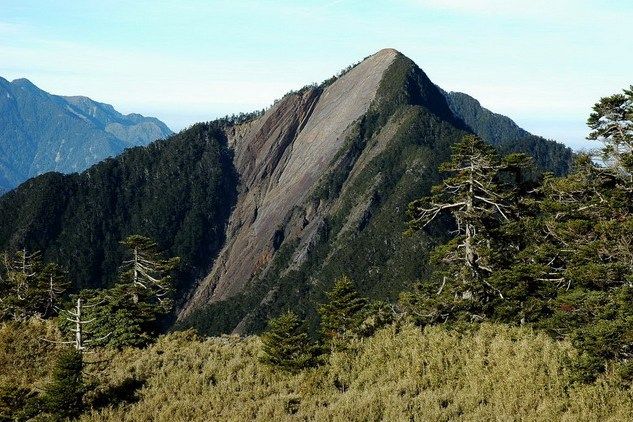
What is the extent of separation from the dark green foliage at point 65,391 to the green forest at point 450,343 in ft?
0.15

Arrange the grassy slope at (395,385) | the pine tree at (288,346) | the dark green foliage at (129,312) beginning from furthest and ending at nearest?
the dark green foliage at (129,312) < the pine tree at (288,346) < the grassy slope at (395,385)

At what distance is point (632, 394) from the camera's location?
12.6 meters

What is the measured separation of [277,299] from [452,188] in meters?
130

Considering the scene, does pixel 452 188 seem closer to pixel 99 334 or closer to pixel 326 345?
→ pixel 326 345

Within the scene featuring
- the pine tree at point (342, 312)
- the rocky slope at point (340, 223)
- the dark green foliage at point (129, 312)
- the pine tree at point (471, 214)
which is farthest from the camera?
the rocky slope at point (340, 223)

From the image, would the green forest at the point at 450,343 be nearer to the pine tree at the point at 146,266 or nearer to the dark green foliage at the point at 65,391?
the dark green foliage at the point at 65,391

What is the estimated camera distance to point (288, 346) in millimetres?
17109

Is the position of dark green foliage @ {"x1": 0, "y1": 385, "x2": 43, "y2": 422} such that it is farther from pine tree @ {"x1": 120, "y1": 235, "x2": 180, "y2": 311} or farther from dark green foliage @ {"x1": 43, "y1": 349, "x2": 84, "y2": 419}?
pine tree @ {"x1": 120, "y1": 235, "x2": 180, "y2": 311}

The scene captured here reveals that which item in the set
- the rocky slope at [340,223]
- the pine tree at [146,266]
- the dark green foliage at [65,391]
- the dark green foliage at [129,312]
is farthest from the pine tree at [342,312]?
the rocky slope at [340,223]

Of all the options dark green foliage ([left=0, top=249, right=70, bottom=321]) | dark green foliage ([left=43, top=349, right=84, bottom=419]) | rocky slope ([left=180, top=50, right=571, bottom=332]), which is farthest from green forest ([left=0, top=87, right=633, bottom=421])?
rocky slope ([left=180, top=50, right=571, bottom=332])

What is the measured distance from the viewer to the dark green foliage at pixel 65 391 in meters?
15.2

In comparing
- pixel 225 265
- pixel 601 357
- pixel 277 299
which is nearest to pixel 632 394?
pixel 601 357

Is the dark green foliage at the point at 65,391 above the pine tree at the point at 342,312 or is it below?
below

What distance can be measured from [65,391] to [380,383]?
30.7ft
